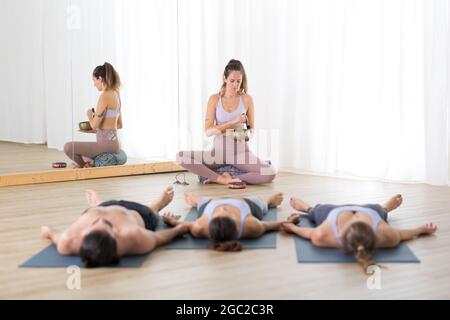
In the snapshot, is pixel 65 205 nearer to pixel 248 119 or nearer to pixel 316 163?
pixel 248 119

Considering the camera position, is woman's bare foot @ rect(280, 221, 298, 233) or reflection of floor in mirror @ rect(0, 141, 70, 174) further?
reflection of floor in mirror @ rect(0, 141, 70, 174)

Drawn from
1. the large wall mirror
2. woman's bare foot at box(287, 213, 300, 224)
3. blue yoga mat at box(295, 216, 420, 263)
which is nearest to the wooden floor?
blue yoga mat at box(295, 216, 420, 263)

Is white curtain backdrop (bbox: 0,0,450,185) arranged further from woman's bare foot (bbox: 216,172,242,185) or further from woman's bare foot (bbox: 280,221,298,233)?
woman's bare foot (bbox: 280,221,298,233)

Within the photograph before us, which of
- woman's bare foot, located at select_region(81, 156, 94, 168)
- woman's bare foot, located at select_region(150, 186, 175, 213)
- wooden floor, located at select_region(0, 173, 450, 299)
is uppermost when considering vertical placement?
woman's bare foot, located at select_region(81, 156, 94, 168)

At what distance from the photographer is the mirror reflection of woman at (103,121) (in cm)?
556

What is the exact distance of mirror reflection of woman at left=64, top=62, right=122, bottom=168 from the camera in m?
5.56

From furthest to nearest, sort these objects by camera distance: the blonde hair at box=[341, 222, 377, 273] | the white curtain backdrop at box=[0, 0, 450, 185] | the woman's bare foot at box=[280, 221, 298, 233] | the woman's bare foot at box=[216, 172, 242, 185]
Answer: the woman's bare foot at box=[216, 172, 242, 185] < the white curtain backdrop at box=[0, 0, 450, 185] < the woman's bare foot at box=[280, 221, 298, 233] < the blonde hair at box=[341, 222, 377, 273]

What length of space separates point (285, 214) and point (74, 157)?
7.79 ft

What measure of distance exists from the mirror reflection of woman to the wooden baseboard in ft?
0.32

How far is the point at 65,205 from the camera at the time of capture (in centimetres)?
425

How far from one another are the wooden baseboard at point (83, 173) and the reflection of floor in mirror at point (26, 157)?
6 cm

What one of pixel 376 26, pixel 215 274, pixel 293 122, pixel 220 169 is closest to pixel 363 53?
pixel 376 26

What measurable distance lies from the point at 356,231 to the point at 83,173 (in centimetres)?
334

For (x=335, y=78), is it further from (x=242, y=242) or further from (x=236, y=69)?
(x=242, y=242)
